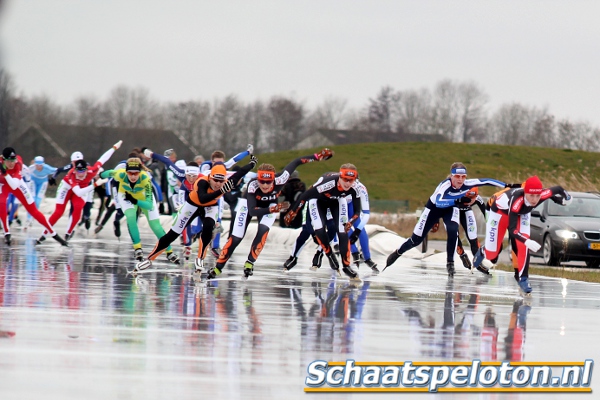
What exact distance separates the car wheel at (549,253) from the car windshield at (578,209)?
3.37 feet

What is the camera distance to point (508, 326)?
33.7ft

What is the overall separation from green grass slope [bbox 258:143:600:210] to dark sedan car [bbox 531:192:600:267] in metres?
40.9

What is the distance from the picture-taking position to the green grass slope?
6881cm

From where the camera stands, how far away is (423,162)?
77.4 m

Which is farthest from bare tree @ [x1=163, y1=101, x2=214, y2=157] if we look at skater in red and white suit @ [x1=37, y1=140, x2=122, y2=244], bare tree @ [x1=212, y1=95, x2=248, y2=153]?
skater in red and white suit @ [x1=37, y1=140, x2=122, y2=244]

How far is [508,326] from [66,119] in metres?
78.0

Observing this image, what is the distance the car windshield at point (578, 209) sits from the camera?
22484 mm

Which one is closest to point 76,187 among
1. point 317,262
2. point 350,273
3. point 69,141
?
point 317,262

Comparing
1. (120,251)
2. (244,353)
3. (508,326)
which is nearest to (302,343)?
(244,353)

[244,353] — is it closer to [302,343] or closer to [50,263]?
[302,343]

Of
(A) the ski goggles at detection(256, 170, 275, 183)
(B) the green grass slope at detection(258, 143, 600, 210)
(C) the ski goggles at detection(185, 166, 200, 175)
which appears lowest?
(A) the ski goggles at detection(256, 170, 275, 183)

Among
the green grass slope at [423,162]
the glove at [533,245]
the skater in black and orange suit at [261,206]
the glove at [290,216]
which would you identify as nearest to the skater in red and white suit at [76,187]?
the skater in black and orange suit at [261,206]

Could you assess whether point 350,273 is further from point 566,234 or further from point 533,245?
point 566,234

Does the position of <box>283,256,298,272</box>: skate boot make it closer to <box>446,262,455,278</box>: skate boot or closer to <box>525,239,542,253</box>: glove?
<box>446,262,455,278</box>: skate boot
